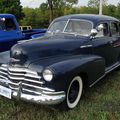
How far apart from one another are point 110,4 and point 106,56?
3791 cm

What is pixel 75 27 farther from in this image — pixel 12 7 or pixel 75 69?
pixel 12 7

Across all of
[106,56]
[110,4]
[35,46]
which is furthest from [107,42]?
[110,4]

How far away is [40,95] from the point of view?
4414mm

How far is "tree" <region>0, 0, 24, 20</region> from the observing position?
107 ft

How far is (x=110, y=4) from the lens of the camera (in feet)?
140

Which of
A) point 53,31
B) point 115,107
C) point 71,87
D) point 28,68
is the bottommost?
point 115,107

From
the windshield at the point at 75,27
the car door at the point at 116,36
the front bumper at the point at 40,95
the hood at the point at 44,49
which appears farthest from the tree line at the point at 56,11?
the front bumper at the point at 40,95

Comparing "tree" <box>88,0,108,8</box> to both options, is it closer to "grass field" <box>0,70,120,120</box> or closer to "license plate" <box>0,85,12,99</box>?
"grass field" <box>0,70,120,120</box>

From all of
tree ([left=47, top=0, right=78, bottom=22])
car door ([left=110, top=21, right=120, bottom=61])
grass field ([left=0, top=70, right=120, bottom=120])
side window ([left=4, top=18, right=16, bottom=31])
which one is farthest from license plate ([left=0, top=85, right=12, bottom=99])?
tree ([left=47, top=0, right=78, bottom=22])

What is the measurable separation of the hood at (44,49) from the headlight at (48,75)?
0.41 meters

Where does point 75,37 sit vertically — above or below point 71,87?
above

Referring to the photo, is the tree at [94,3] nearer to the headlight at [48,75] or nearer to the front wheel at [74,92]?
the front wheel at [74,92]

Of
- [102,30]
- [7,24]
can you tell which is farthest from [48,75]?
[7,24]

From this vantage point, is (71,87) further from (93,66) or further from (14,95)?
(14,95)
